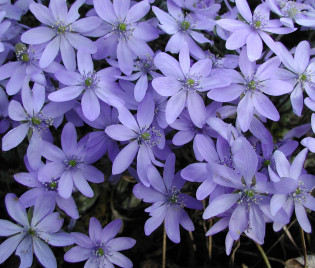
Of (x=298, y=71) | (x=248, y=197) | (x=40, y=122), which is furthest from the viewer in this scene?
(x=298, y=71)

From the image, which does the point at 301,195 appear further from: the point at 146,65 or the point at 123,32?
the point at 123,32

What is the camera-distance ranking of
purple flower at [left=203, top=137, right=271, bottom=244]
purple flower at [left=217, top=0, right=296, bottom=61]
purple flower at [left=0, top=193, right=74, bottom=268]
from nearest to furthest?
1. purple flower at [left=203, top=137, right=271, bottom=244]
2. purple flower at [left=0, top=193, right=74, bottom=268]
3. purple flower at [left=217, top=0, right=296, bottom=61]

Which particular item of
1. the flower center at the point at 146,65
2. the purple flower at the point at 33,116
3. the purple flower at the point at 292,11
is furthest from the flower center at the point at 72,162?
the purple flower at the point at 292,11

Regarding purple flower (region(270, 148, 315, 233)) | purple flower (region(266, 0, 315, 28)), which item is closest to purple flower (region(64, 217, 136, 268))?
purple flower (region(270, 148, 315, 233))

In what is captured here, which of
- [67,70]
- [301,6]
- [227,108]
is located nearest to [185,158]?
[227,108]

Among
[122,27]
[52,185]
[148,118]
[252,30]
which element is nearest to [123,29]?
[122,27]

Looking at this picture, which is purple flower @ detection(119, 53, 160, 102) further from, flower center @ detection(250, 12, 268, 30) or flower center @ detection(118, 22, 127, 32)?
flower center @ detection(250, 12, 268, 30)

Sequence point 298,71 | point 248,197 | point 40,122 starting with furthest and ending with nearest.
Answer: point 298,71
point 40,122
point 248,197
